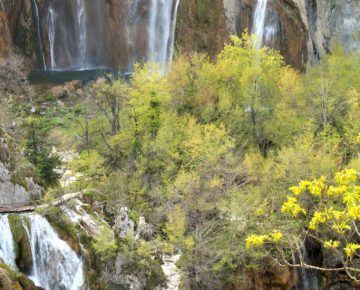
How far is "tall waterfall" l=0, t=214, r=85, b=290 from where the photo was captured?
19403 millimetres

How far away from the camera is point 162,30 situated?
5012 centimetres

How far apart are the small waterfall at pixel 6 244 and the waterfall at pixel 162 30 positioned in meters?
31.5

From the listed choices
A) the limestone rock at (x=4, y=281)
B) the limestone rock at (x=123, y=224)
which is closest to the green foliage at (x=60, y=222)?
the limestone rock at (x=123, y=224)

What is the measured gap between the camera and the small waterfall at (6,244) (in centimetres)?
1861

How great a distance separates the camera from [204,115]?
102ft

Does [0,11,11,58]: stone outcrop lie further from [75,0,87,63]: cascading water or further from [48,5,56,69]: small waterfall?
[75,0,87,63]: cascading water

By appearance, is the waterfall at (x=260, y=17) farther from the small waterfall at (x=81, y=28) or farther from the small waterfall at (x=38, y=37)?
the small waterfall at (x=38, y=37)

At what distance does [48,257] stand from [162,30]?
111 feet

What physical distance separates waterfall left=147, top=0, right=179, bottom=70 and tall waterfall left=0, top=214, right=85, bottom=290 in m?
30.2

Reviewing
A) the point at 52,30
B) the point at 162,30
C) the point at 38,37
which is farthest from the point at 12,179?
the point at 52,30

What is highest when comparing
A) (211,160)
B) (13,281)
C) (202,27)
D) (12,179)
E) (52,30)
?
(52,30)

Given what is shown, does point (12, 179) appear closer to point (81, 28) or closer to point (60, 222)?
point (60, 222)

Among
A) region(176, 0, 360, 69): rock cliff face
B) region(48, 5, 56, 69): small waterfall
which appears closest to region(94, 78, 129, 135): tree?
region(176, 0, 360, 69): rock cliff face

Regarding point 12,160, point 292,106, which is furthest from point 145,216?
point 292,106
